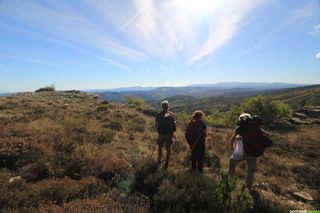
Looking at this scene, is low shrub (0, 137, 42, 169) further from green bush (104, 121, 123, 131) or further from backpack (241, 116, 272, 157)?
backpack (241, 116, 272, 157)

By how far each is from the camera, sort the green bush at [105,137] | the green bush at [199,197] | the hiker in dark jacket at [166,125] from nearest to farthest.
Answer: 1. the green bush at [199,197]
2. the hiker in dark jacket at [166,125]
3. the green bush at [105,137]

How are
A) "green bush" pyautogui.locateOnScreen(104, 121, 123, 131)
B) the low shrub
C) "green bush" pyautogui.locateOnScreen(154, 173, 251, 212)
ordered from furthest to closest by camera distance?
1. "green bush" pyautogui.locateOnScreen(104, 121, 123, 131)
2. the low shrub
3. "green bush" pyautogui.locateOnScreen(154, 173, 251, 212)

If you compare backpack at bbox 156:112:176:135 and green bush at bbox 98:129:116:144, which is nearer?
backpack at bbox 156:112:176:135

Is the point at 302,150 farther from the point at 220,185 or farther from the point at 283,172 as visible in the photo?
the point at 220,185

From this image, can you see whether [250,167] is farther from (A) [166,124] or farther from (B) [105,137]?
(B) [105,137]

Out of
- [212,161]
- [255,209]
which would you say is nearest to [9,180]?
[255,209]

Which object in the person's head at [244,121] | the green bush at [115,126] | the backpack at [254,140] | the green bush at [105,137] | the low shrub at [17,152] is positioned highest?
the person's head at [244,121]

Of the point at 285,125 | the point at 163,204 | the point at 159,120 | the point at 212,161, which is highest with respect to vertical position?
the point at 159,120

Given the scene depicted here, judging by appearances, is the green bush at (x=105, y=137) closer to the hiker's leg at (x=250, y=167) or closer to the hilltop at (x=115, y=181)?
the hilltop at (x=115, y=181)

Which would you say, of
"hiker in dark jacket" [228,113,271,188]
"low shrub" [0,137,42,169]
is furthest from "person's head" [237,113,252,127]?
"low shrub" [0,137,42,169]

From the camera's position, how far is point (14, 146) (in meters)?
8.01

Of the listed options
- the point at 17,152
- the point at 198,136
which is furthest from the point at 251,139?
the point at 17,152

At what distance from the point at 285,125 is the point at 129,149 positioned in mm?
20678

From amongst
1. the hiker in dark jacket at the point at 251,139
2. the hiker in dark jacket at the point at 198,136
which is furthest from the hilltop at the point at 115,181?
the hiker in dark jacket at the point at 251,139
